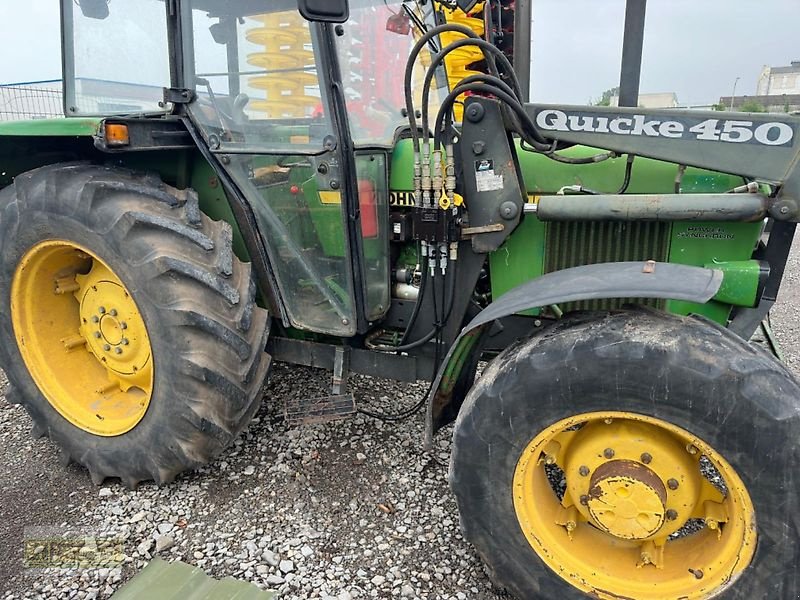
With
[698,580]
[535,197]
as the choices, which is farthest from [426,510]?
[535,197]

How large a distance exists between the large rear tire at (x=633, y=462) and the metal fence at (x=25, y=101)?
801cm

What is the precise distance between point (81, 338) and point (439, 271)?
1.87 meters

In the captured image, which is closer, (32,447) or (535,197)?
(535,197)

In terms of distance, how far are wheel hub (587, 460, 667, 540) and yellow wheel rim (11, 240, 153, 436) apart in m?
1.90

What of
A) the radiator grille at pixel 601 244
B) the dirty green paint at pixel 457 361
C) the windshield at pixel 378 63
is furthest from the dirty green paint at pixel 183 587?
the windshield at pixel 378 63

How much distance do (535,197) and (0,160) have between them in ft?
8.73

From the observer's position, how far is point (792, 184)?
1993 mm

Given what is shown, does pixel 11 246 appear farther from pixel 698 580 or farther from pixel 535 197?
pixel 698 580

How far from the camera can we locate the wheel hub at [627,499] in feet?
6.19

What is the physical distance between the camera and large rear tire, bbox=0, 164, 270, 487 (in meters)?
2.48

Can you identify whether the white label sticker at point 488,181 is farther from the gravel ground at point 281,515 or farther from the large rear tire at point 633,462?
the gravel ground at point 281,515

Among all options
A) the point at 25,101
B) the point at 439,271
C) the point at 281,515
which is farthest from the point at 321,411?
the point at 25,101

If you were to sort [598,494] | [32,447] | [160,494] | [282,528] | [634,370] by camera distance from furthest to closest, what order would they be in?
[32,447]
[160,494]
[282,528]
[598,494]
[634,370]

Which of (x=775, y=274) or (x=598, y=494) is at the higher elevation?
(x=775, y=274)
